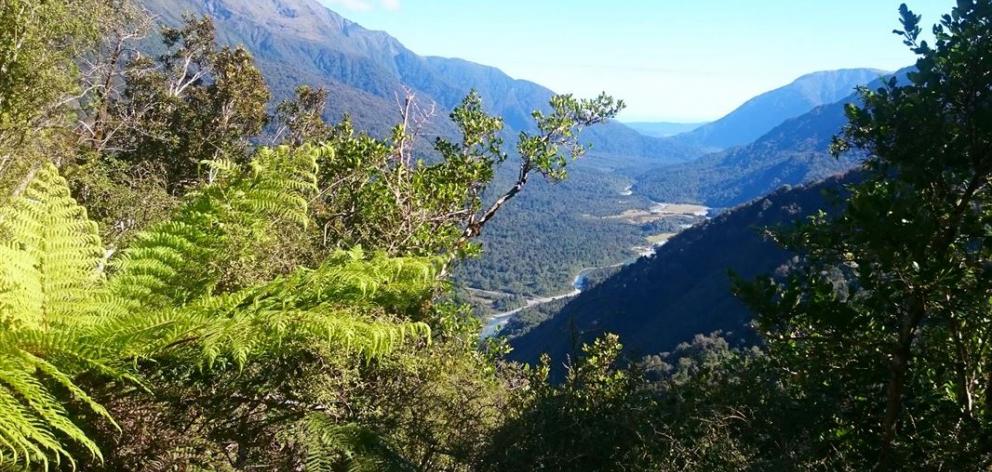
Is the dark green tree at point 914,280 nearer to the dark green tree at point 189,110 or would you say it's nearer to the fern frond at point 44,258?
the fern frond at point 44,258

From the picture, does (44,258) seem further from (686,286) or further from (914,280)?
(686,286)

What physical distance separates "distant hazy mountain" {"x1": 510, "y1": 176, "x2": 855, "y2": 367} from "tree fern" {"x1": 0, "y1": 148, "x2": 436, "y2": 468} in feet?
176

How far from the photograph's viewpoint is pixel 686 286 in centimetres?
8081

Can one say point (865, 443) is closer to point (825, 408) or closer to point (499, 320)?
point (825, 408)

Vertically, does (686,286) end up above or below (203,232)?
below

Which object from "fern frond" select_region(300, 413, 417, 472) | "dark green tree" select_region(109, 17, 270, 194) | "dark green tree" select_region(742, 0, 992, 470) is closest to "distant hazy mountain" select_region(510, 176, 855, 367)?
"dark green tree" select_region(109, 17, 270, 194)

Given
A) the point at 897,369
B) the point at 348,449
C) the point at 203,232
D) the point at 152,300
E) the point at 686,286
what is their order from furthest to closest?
1. the point at 686,286
2. the point at 897,369
3. the point at 203,232
4. the point at 152,300
5. the point at 348,449

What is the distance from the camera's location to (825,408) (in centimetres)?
455

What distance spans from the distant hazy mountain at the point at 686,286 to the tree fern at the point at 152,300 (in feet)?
176

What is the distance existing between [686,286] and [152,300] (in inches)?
3244

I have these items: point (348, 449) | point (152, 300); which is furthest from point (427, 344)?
point (152, 300)

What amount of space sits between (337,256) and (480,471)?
74.6 inches

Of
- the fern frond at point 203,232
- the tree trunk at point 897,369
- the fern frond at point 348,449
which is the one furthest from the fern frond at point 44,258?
the tree trunk at point 897,369

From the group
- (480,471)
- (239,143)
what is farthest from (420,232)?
(239,143)
